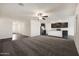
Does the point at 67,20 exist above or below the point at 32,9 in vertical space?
below

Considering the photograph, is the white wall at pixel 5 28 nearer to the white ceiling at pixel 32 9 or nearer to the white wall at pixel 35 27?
the white ceiling at pixel 32 9

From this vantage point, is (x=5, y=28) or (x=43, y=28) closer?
(x=5, y=28)

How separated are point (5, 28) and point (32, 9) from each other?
693mm

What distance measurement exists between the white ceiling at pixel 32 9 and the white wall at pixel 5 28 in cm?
12

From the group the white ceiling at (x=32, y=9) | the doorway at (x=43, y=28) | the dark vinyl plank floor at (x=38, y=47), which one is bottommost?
the dark vinyl plank floor at (x=38, y=47)

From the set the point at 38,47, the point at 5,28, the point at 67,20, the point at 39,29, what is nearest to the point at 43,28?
the point at 39,29

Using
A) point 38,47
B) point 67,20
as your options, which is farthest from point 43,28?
point 67,20

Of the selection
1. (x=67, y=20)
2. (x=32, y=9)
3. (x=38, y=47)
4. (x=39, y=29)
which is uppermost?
(x=32, y=9)

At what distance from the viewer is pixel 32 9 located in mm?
1844

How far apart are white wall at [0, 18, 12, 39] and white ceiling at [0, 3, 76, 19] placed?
0.12 meters

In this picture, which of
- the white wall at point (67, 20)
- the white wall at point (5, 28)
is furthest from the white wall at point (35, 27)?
the white wall at point (5, 28)

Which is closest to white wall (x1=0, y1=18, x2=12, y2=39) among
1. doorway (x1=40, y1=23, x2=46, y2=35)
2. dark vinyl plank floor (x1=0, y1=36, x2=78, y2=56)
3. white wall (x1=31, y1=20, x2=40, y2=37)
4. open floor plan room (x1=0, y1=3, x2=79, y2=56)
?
open floor plan room (x1=0, y1=3, x2=79, y2=56)

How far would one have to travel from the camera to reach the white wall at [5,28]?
6.00ft

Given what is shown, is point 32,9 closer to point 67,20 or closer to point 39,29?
point 39,29
